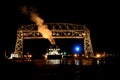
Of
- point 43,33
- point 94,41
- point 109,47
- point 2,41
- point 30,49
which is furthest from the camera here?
point 30,49

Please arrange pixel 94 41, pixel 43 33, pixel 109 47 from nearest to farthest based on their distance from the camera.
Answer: pixel 43 33 < pixel 109 47 < pixel 94 41

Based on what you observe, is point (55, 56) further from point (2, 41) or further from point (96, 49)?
point (96, 49)

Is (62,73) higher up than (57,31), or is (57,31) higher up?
(57,31)

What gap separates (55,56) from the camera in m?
56.8

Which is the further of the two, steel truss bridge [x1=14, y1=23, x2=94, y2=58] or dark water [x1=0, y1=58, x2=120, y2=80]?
steel truss bridge [x1=14, y1=23, x2=94, y2=58]

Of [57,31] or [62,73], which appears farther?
→ [57,31]

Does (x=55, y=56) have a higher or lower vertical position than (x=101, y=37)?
lower

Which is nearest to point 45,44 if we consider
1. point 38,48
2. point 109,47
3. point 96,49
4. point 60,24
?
point 38,48

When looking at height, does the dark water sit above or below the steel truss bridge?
below

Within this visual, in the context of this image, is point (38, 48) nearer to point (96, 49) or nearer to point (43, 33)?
point (96, 49)

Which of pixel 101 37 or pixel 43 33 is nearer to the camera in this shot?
pixel 43 33

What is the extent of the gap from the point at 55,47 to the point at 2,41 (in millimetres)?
19925

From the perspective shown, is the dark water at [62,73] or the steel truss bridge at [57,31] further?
the steel truss bridge at [57,31]

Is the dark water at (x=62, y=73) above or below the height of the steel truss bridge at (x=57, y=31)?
below
